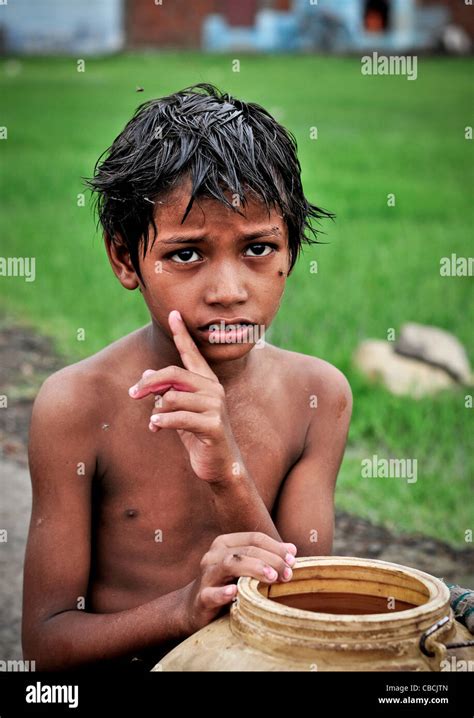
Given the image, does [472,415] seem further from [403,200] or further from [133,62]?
[133,62]

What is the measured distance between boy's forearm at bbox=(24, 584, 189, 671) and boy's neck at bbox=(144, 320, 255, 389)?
0.60 meters

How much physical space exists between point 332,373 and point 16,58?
992 inches

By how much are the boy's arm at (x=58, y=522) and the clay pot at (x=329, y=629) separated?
512 mm

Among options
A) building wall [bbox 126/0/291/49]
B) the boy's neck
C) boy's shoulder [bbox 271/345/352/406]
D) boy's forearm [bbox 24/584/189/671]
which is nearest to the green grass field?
boy's shoulder [bbox 271/345/352/406]

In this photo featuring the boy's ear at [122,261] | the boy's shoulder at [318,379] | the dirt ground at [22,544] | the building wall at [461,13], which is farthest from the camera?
the building wall at [461,13]

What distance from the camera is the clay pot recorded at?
6.39 feet

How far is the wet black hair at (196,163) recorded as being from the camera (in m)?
2.51

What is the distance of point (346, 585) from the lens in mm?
2291

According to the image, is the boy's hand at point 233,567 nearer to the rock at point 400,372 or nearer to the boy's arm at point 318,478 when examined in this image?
the boy's arm at point 318,478

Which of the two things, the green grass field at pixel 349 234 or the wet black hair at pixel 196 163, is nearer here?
the wet black hair at pixel 196 163

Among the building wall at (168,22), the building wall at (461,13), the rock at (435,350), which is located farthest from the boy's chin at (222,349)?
the building wall at (461,13)

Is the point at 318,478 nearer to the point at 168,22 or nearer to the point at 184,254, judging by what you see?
the point at 184,254

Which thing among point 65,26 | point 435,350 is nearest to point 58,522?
point 435,350

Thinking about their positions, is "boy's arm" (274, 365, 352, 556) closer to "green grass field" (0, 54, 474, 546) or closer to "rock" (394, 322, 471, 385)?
"green grass field" (0, 54, 474, 546)
